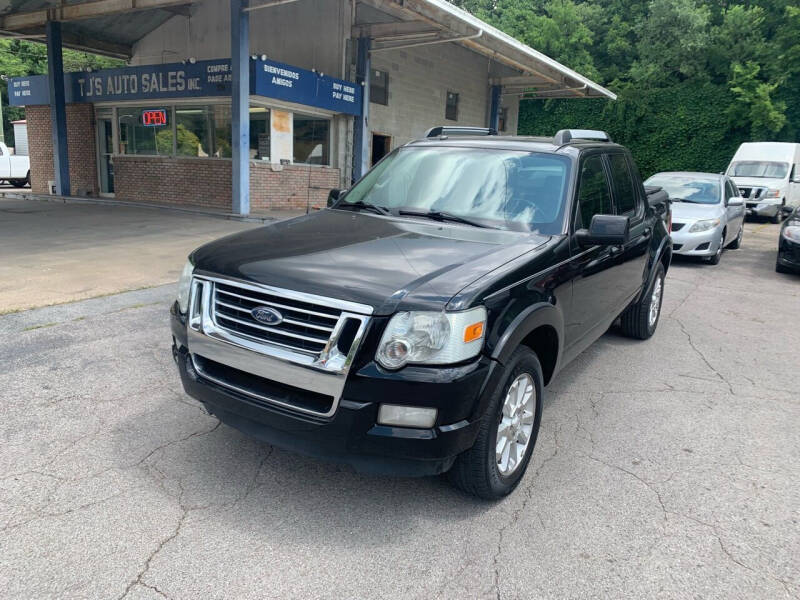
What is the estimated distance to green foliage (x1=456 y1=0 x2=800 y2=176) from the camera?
2428 cm

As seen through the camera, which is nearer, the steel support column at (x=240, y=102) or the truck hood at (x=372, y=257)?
the truck hood at (x=372, y=257)

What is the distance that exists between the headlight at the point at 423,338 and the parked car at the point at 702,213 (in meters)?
9.15

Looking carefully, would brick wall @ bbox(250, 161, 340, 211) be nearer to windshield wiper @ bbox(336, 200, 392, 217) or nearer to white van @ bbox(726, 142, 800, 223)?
windshield wiper @ bbox(336, 200, 392, 217)

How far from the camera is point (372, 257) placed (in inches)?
119

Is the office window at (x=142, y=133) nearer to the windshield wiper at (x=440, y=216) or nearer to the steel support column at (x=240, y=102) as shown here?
the steel support column at (x=240, y=102)

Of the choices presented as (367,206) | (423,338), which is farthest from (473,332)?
(367,206)

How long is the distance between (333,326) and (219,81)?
46.5 ft

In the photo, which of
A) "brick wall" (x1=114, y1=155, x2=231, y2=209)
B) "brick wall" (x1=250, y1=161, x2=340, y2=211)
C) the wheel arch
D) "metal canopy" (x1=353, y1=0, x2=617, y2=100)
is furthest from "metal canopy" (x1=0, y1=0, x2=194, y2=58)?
the wheel arch

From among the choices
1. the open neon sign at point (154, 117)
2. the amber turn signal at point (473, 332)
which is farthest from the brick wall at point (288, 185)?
the amber turn signal at point (473, 332)

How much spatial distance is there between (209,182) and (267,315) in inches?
581

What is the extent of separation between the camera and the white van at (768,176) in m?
18.6

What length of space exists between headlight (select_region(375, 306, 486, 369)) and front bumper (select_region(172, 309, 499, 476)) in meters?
0.05

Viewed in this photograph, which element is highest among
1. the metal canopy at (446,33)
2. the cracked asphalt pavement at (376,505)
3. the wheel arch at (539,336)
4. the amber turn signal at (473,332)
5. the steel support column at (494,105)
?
the metal canopy at (446,33)

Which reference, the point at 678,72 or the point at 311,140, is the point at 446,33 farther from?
the point at 678,72
